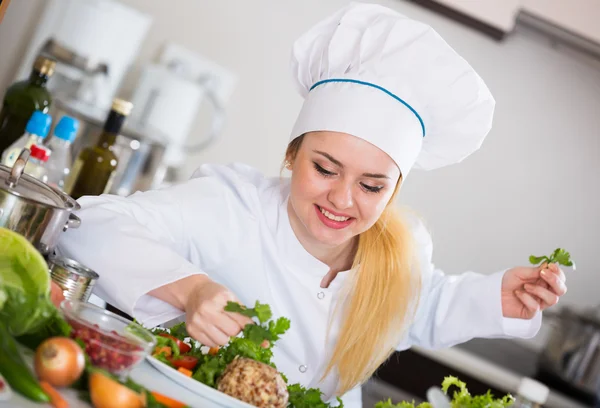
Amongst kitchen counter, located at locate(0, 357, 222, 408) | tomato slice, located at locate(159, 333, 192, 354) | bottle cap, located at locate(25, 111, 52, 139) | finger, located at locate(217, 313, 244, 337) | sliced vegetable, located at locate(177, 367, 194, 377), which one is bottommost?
kitchen counter, located at locate(0, 357, 222, 408)

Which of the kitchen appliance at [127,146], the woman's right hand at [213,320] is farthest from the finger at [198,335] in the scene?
the kitchen appliance at [127,146]

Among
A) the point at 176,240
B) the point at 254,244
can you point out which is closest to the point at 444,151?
the point at 254,244

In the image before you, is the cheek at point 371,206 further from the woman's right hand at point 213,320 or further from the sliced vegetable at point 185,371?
the sliced vegetable at point 185,371

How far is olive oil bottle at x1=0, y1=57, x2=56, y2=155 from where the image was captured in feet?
6.30

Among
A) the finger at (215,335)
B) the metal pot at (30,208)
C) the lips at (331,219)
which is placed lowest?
the finger at (215,335)

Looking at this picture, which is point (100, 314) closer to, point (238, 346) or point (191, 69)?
point (238, 346)

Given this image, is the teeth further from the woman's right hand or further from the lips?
the woman's right hand

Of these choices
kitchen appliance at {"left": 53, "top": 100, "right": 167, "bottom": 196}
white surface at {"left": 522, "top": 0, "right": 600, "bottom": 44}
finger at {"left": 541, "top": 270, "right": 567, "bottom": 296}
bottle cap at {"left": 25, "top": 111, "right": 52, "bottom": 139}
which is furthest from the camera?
white surface at {"left": 522, "top": 0, "right": 600, "bottom": 44}

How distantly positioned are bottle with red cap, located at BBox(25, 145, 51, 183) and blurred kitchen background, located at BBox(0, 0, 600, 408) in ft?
4.54

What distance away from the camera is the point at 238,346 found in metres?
1.04

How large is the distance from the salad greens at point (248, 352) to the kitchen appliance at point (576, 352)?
2.02 metres

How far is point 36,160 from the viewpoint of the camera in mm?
1585

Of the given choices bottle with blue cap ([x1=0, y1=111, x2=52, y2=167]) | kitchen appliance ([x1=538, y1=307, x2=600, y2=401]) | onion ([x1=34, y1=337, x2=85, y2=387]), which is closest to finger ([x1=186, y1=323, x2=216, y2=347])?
onion ([x1=34, y1=337, x2=85, y2=387])

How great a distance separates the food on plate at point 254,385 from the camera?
38.4 inches
